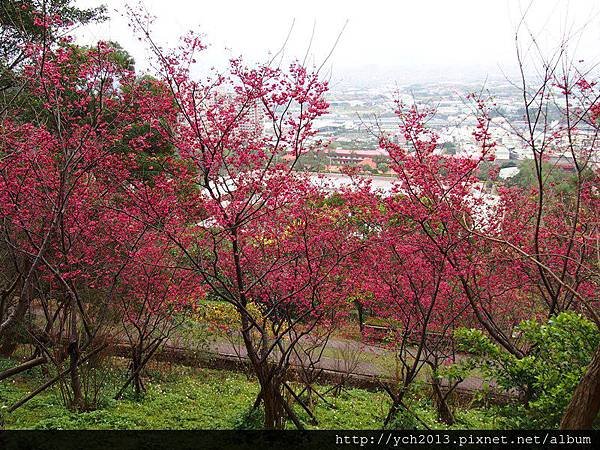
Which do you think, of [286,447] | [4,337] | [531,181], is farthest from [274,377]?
[531,181]

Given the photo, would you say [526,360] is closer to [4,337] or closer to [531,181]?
[531,181]

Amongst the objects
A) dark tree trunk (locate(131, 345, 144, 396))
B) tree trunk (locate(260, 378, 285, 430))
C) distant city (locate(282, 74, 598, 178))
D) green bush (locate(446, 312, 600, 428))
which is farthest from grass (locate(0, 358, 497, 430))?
distant city (locate(282, 74, 598, 178))

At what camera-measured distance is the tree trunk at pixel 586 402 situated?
3512 mm

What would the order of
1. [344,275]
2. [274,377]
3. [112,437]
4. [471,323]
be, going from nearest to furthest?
[112,437]
[274,377]
[344,275]
[471,323]

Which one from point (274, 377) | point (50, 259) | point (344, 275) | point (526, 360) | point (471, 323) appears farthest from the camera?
point (471, 323)

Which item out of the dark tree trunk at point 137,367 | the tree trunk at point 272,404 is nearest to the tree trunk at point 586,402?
the tree trunk at point 272,404

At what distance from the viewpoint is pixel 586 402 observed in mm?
3547

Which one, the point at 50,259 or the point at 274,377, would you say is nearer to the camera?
the point at 274,377

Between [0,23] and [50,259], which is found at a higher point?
[0,23]

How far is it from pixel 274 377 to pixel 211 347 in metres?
7.64

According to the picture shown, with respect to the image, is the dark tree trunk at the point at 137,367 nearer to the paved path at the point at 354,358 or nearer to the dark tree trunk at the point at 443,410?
the paved path at the point at 354,358

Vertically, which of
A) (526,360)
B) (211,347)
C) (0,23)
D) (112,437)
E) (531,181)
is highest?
(0,23)

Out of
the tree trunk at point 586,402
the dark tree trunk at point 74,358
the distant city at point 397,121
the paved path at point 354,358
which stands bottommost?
the paved path at point 354,358

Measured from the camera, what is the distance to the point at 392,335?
10.0 meters
